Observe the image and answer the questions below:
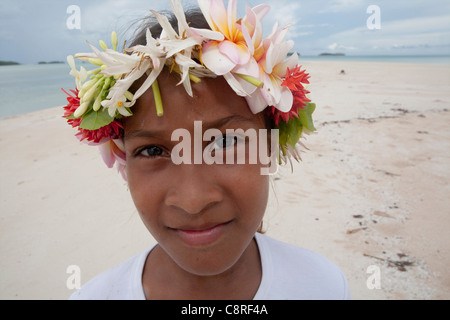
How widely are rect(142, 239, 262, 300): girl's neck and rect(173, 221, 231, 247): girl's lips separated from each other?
34cm

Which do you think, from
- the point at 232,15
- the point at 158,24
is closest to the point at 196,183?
the point at 232,15

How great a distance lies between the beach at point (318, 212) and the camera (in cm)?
300

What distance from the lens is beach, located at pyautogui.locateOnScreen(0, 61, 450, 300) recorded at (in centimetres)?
300

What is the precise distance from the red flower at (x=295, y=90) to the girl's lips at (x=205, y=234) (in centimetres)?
54

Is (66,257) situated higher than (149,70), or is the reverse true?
(149,70)

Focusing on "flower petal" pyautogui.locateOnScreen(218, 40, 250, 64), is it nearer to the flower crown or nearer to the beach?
the flower crown

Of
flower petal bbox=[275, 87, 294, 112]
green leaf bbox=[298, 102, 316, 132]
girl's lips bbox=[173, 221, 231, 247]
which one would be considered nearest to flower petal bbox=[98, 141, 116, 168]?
girl's lips bbox=[173, 221, 231, 247]

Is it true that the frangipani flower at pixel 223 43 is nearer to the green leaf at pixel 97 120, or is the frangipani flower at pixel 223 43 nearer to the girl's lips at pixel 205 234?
the green leaf at pixel 97 120

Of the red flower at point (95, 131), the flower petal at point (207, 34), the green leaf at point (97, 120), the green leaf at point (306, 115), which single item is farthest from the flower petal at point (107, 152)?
the green leaf at point (306, 115)

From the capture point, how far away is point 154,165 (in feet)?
4.12

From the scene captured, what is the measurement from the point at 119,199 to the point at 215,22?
3.83 metres
